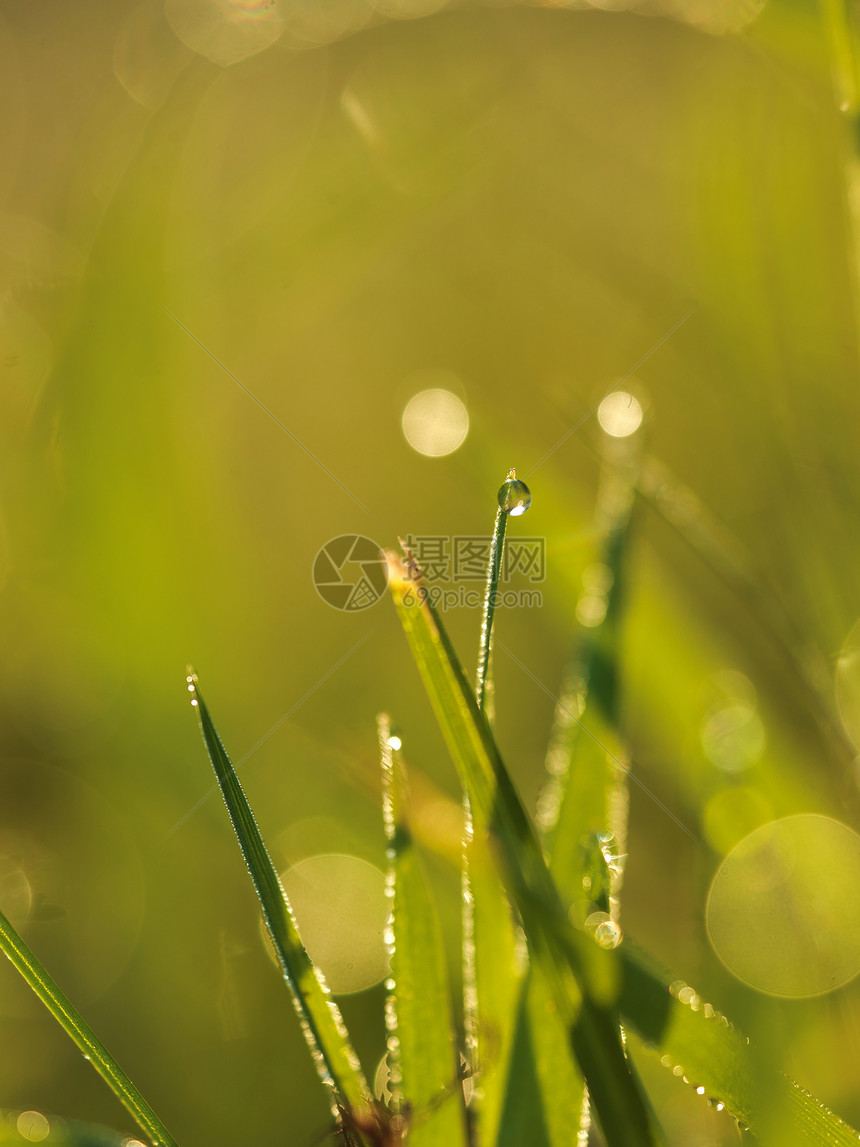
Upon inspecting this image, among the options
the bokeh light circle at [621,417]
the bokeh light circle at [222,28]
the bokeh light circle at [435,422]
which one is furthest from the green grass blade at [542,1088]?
the bokeh light circle at [222,28]

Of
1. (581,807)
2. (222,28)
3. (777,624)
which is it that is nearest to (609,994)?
(581,807)

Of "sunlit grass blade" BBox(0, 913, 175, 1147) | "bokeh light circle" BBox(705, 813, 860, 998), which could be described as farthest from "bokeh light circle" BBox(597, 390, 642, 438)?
"sunlit grass blade" BBox(0, 913, 175, 1147)

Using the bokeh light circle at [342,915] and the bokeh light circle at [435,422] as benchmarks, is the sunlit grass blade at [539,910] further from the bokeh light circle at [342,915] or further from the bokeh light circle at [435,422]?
the bokeh light circle at [435,422]

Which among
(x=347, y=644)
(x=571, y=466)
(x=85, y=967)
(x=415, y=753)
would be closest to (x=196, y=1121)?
(x=85, y=967)

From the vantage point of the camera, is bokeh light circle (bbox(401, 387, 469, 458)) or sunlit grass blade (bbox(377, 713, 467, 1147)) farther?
bokeh light circle (bbox(401, 387, 469, 458))

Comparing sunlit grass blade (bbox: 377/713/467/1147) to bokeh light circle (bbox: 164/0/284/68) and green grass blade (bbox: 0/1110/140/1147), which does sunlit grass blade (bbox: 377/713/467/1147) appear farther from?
bokeh light circle (bbox: 164/0/284/68)
